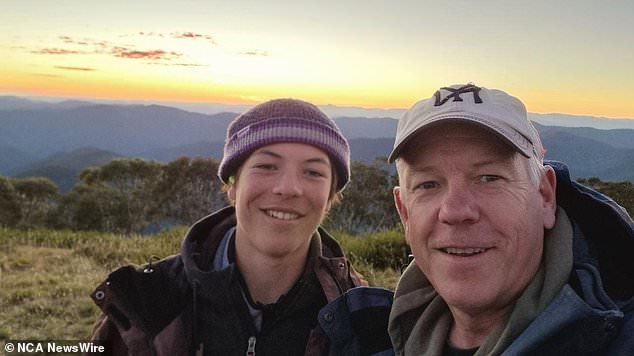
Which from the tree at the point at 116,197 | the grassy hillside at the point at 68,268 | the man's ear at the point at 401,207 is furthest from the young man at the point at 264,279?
the tree at the point at 116,197

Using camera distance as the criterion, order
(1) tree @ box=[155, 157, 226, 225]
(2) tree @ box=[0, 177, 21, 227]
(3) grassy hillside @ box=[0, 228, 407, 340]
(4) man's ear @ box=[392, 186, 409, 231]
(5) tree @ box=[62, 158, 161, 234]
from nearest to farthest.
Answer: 1. (4) man's ear @ box=[392, 186, 409, 231]
2. (3) grassy hillside @ box=[0, 228, 407, 340]
3. (2) tree @ box=[0, 177, 21, 227]
4. (5) tree @ box=[62, 158, 161, 234]
5. (1) tree @ box=[155, 157, 226, 225]

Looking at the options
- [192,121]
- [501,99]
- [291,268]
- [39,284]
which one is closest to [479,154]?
[501,99]

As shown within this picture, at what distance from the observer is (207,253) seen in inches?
118

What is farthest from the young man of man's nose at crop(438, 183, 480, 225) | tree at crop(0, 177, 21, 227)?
tree at crop(0, 177, 21, 227)

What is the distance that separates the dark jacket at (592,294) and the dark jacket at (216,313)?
3.03 ft

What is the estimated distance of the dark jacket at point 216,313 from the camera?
2.55 metres

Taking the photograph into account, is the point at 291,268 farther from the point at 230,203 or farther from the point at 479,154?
the point at 479,154

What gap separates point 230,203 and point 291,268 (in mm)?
517

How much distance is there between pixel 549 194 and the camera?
6.27 ft

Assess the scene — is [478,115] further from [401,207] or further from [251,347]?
[251,347]

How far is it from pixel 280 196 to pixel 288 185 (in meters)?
0.06

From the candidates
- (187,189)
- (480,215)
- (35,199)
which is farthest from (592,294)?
(35,199)

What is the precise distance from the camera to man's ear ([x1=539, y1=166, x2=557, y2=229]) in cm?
187

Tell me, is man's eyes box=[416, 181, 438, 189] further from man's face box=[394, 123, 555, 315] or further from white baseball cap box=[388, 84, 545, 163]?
white baseball cap box=[388, 84, 545, 163]
